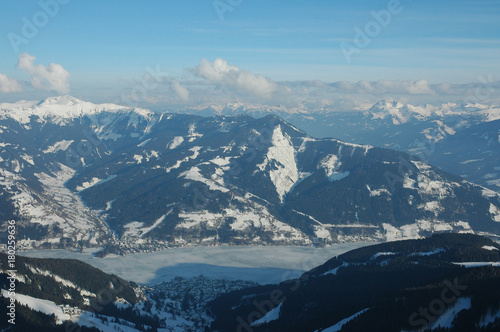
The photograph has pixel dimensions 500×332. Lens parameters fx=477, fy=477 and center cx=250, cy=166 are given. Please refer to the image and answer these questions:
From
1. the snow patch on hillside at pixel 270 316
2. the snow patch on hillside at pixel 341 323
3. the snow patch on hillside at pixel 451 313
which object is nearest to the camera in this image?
the snow patch on hillside at pixel 451 313

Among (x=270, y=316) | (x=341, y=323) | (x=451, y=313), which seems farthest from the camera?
(x=270, y=316)

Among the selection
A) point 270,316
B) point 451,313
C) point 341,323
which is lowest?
point 270,316

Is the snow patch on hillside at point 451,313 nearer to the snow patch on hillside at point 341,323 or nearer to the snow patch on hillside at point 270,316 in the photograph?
the snow patch on hillside at point 341,323

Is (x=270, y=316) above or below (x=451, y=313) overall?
below

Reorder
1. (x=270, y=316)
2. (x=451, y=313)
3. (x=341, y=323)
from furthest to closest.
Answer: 1. (x=270, y=316)
2. (x=341, y=323)
3. (x=451, y=313)

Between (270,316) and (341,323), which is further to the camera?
(270,316)

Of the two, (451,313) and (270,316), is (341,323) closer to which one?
(451,313)

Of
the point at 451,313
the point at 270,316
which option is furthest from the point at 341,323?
the point at 270,316

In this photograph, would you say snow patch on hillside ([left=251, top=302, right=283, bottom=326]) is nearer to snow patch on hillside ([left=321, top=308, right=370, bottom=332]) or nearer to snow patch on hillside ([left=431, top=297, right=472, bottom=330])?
snow patch on hillside ([left=321, top=308, right=370, bottom=332])

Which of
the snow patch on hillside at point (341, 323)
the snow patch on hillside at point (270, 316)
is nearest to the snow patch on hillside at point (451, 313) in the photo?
the snow patch on hillside at point (341, 323)

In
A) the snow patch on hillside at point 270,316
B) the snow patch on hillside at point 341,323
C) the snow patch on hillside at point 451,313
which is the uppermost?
the snow patch on hillside at point 451,313

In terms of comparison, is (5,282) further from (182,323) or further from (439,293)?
(439,293)
